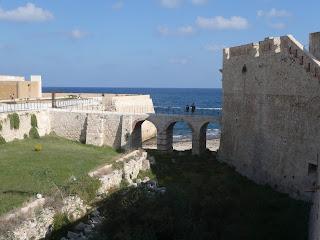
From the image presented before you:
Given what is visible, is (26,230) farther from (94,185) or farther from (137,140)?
(137,140)

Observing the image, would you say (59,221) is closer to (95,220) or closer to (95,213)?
(95,220)

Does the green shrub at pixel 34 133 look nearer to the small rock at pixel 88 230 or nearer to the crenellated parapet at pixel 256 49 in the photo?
the crenellated parapet at pixel 256 49

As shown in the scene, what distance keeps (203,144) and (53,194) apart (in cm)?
1459

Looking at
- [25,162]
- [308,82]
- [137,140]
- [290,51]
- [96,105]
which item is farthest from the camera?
[96,105]

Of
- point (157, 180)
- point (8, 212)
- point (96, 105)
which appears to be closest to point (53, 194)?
point (8, 212)

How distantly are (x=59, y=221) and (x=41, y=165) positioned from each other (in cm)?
605

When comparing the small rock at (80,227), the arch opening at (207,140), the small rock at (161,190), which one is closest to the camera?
the small rock at (80,227)

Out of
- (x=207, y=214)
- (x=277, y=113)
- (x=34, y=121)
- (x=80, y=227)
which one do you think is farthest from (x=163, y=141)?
(x=80, y=227)

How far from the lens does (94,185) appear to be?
21.4 metres

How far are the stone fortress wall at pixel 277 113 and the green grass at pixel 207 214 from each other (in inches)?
44.2

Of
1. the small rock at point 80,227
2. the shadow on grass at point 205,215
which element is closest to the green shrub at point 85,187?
the shadow on grass at point 205,215

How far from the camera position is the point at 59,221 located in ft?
60.8

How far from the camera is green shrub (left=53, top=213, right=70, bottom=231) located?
18.3 m

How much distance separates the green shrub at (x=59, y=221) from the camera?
60.1 ft
